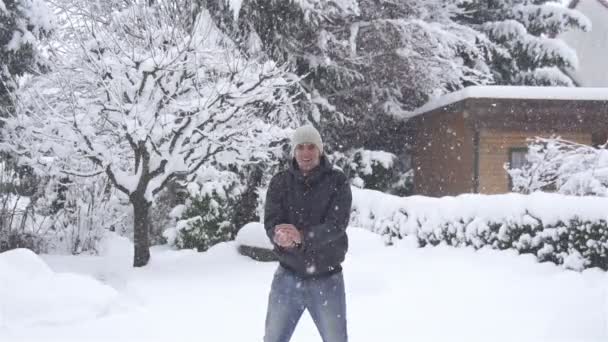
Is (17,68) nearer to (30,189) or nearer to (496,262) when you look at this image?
(30,189)

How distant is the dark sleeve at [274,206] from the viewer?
3.46m

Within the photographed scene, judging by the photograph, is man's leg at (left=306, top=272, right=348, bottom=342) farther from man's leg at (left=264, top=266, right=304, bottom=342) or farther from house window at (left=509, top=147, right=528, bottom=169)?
house window at (left=509, top=147, right=528, bottom=169)

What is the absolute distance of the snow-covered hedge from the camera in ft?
22.6

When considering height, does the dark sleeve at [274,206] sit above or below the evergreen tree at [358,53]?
below

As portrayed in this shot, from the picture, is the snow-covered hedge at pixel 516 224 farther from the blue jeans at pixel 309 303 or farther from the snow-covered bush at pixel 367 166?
Result: the snow-covered bush at pixel 367 166

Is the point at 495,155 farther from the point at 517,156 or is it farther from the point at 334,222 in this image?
the point at 334,222

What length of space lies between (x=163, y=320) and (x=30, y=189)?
707 cm

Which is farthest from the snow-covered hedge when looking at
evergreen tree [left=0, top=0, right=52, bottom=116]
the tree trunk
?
evergreen tree [left=0, top=0, right=52, bottom=116]

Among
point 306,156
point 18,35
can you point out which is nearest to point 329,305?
point 306,156

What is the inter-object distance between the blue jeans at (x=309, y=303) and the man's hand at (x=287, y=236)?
0.27m

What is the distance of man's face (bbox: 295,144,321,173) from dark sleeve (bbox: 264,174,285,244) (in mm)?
159

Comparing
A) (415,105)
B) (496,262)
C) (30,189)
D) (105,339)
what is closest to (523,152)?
(415,105)

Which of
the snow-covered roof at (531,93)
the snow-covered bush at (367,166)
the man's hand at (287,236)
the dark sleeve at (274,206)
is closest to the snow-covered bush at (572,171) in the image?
the snow-covered roof at (531,93)

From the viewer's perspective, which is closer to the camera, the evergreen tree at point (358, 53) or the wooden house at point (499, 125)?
the wooden house at point (499, 125)
